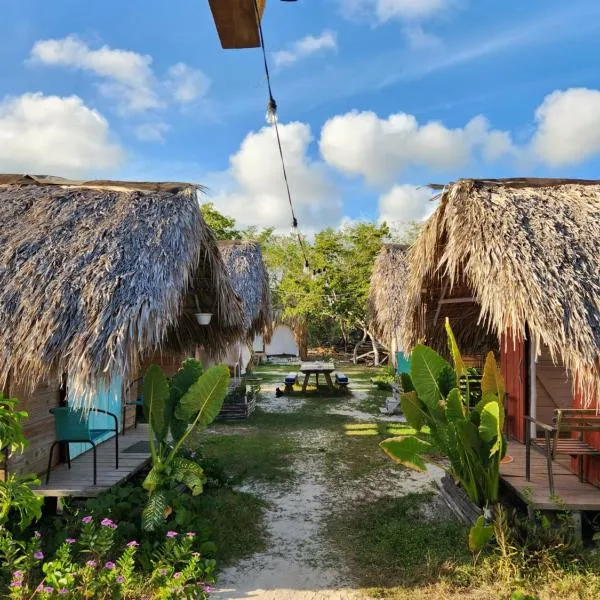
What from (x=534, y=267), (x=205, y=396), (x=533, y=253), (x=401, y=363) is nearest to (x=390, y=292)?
(x=401, y=363)

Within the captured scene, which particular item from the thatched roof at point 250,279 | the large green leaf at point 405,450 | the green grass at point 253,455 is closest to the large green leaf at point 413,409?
the large green leaf at point 405,450

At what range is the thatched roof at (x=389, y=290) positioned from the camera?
1474 cm

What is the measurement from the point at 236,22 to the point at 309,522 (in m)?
4.81

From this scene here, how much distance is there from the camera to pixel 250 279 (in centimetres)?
1390

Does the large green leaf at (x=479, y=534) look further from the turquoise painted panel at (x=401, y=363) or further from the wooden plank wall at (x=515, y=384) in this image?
the turquoise painted panel at (x=401, y=363)

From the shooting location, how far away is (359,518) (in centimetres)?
545

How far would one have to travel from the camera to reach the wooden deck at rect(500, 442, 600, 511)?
4.45 meters

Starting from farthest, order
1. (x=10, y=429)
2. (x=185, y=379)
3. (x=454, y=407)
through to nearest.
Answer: (x=185, y=379)
(x=454, y=407)
(x=10, y=429)

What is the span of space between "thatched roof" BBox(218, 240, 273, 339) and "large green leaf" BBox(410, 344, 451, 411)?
8584 millimetres

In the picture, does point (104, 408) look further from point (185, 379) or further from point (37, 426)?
point (185, 379)

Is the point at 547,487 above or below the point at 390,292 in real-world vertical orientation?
below

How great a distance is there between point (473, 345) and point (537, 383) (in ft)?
6.58

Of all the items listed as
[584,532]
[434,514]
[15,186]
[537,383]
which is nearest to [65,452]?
[15,186]

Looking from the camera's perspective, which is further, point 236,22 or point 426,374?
point 426,374
